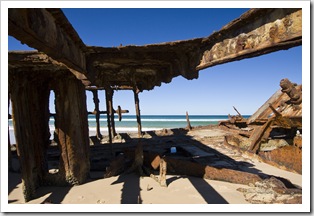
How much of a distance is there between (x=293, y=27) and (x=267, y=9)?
17.2 inches

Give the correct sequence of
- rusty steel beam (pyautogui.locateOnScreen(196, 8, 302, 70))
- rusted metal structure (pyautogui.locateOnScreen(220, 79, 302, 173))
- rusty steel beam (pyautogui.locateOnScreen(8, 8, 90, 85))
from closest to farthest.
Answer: rusty steel beam (pyautogui.locateOnScreen(8, 8, 90, 85))
rusty steel beam (pyautogui.locateOnScreen(196, 8, 302, 70))
rusted metal structure (pyautogui.locateOnScreen(220, 79, 302, 173))

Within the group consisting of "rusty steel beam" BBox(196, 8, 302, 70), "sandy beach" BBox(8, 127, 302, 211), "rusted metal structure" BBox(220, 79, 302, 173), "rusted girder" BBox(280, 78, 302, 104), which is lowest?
"sandy beach" BBox(8, 127, 302, 211)

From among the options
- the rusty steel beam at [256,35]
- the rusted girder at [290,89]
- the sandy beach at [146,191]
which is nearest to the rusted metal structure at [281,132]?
the rusted girder at [290,89]

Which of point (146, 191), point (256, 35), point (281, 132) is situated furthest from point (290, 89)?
point (146, 191)

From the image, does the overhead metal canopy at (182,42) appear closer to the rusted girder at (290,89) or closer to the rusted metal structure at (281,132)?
the rusted girder at (290,89)

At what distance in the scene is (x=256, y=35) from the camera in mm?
2996

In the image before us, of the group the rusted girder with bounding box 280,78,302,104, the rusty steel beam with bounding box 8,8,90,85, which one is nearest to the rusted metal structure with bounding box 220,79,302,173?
the rusted girder with bounding box 280,78,302,104

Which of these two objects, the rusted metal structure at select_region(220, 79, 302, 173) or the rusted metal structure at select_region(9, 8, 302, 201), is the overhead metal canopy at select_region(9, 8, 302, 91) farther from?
the rusted metal structure at select_region(220, 79, 302, 173)

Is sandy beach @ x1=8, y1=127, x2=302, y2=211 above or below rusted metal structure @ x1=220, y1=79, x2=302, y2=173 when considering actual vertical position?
below

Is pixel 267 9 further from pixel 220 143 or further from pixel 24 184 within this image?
pixel 220 143

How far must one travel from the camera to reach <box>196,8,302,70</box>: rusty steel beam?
2521mm

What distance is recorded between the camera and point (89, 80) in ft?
17.6

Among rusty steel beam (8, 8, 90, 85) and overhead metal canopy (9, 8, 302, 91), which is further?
overhead metal canopy (9, 8, 302, 91)

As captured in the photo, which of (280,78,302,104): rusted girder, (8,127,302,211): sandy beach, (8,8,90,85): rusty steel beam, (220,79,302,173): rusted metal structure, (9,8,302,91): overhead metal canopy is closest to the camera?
(8,8,90,85): rusty steel beam
